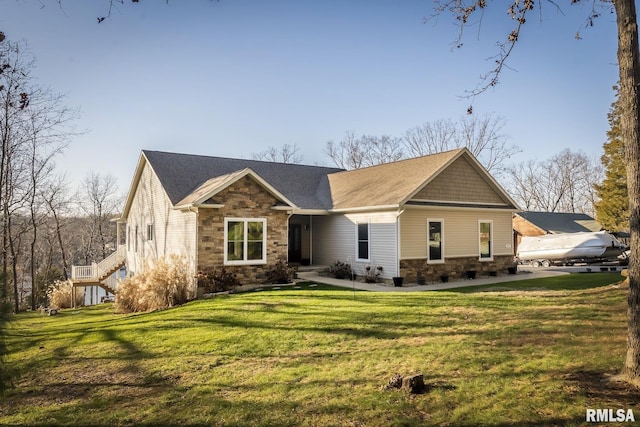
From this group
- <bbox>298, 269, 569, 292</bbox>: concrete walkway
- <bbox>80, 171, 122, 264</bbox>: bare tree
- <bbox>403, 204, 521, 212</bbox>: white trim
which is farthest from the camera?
<bbox>80, 171, 122, 264</bbox>: bare tree

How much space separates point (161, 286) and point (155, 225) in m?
6.13

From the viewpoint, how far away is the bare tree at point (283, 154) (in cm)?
5034

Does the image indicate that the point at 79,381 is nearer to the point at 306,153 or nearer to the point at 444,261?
the point at 444,261

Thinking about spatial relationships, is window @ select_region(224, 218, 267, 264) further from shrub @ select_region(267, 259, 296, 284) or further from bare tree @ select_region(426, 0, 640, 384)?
bare tree @ select_region(426, 0, 640, 384)

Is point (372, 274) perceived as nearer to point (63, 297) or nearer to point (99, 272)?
point (99, 272)

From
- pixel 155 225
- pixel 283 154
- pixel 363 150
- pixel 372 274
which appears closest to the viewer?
pixel 372 274

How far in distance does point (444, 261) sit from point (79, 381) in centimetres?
1350

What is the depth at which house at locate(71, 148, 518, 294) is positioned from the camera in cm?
1543

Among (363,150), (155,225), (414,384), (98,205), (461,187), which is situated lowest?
(414,384)

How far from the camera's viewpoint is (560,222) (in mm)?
32062

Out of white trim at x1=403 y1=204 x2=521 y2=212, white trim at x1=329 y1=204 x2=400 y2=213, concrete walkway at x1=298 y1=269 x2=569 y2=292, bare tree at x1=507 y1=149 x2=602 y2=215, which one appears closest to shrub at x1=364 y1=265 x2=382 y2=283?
concrete walkway at x1=298 y1=269 x2=569 y2=292

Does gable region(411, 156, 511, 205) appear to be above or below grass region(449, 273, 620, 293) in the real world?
above

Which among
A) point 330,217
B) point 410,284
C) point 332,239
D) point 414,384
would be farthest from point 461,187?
point 414,384

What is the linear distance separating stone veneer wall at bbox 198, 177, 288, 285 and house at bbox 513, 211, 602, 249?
2152cm
